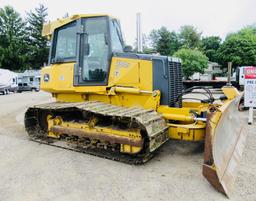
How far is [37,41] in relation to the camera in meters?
48.0

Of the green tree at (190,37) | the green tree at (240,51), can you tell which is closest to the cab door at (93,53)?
the green tree at (240,51)

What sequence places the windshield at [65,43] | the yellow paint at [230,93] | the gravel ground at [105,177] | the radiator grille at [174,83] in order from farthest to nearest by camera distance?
the windshield at [65,43] < the radiator grille at [174,83] < the yellow paint at [230,93] < the gravel ground at [105,177]

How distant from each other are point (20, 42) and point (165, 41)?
28484 mm

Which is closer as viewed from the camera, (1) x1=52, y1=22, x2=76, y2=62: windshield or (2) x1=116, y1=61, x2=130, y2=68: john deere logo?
(2) x1=116, y1=61, x2=130, y2=68: john deere logo

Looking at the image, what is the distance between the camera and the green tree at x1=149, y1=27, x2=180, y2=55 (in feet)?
189

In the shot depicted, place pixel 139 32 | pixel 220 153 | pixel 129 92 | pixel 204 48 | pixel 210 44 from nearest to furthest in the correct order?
pixel 220 153 → pixel 129 92 → pixel 139 32 → pixel 204 48 → pixel 210 44

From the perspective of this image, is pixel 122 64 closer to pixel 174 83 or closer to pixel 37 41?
pixel 174 83

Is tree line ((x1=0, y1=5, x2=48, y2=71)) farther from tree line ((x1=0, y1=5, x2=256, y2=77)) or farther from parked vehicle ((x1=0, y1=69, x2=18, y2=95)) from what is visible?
parked vehicle ((x1=0, y1=69, x2=18, y2=95))

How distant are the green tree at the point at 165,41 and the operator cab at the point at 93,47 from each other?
51685mm

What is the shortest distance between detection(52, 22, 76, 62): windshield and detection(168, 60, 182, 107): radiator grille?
1.97 metres

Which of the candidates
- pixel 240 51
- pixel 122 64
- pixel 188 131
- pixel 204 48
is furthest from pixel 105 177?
pixel 204 48

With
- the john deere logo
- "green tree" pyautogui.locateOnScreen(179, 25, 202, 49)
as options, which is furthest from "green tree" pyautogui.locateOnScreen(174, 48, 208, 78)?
the john deere logo

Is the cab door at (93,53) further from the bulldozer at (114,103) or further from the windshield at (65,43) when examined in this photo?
the windshield at (65,43)

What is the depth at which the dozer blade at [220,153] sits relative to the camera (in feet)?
11.4
